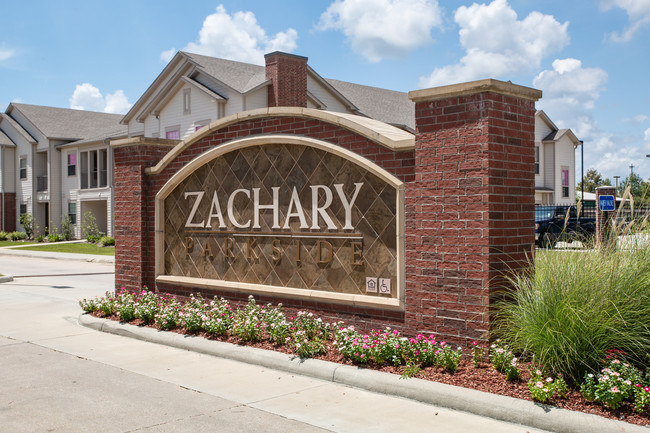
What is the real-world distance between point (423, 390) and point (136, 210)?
682 centimetres

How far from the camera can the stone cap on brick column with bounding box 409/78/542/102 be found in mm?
6578

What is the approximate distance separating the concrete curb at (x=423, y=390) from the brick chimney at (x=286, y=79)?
69.0 ft

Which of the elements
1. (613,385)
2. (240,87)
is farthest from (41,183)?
(613,385)

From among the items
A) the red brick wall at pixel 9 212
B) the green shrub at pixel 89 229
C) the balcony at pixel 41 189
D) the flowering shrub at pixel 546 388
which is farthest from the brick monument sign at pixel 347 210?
the red brick wall at pixel 9 212

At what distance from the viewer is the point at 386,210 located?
7668mm

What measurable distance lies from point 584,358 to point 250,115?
5.68 meters

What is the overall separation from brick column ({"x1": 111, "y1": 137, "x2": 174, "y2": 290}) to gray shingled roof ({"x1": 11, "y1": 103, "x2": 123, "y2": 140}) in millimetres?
34229

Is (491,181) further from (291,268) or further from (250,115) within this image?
(250,115)

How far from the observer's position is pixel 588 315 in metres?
5.41

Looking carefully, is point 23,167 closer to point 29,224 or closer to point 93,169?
point 29,224

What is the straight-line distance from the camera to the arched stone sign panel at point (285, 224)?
7.75 metres

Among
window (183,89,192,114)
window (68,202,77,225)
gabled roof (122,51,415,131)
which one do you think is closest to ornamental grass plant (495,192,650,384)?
gabled roof (122,51,415,131)

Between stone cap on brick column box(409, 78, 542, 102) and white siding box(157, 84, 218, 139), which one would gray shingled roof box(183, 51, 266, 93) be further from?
stone cap on brick column box(409, 78, 542, 102)

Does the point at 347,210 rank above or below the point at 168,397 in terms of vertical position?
above
